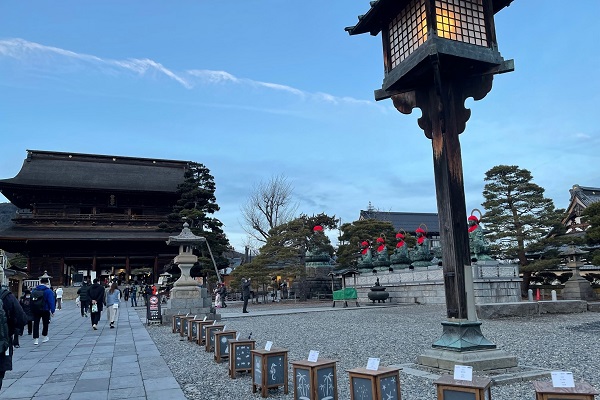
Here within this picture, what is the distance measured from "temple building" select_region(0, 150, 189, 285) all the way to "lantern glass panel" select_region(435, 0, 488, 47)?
32.4 m

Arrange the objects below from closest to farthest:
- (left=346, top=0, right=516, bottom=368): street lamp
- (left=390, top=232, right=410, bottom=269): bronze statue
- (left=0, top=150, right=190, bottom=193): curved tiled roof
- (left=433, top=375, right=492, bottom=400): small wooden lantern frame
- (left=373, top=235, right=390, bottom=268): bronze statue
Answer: (left=433, top=375, right=492, bottom=400): small wooden lantern frame
(left=346, top=0, right=516, bottom=368): street lamp
(left=390, top=232, right=410, bottom=269): bronze statue
(left=373, top=235, right=390, bottom=268): bronze statue
(left=0, top=150, right=190, bottom=193): curved tiled roof

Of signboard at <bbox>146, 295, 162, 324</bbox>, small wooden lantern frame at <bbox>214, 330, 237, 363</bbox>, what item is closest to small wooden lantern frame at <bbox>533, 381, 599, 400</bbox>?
small wooden lantern frame at <bbox>214, 330, 237, 363</bbox>

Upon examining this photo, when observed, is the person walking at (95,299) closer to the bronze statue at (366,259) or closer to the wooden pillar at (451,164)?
the wooden pillar at (451,164)

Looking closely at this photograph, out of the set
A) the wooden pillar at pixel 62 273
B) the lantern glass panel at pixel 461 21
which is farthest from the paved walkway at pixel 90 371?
the wooden pillar at pixel 62 273

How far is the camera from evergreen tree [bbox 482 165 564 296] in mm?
22281

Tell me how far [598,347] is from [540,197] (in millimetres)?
15698

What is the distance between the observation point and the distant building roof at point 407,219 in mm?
52688

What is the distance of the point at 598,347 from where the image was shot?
8.64 metres

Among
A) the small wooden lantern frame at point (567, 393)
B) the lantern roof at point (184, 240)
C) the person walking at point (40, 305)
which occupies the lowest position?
the small wooden lantern frame at point (567, 393)

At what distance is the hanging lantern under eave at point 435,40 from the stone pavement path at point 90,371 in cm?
585

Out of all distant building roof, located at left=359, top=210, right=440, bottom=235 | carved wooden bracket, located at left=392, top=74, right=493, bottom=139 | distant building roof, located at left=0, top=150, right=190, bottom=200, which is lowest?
carved wooden bracket, located at left=392, top=74, right=493, bottom=139

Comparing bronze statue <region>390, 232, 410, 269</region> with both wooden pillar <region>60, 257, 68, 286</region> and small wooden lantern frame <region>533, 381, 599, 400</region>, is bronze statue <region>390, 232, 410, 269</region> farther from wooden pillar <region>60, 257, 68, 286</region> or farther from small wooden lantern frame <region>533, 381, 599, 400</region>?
wooden pillar <region>60, 257, 68, 286</region>

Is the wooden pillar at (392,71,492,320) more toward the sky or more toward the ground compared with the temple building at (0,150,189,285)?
more toward the ground

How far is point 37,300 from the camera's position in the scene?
11.6 meters
